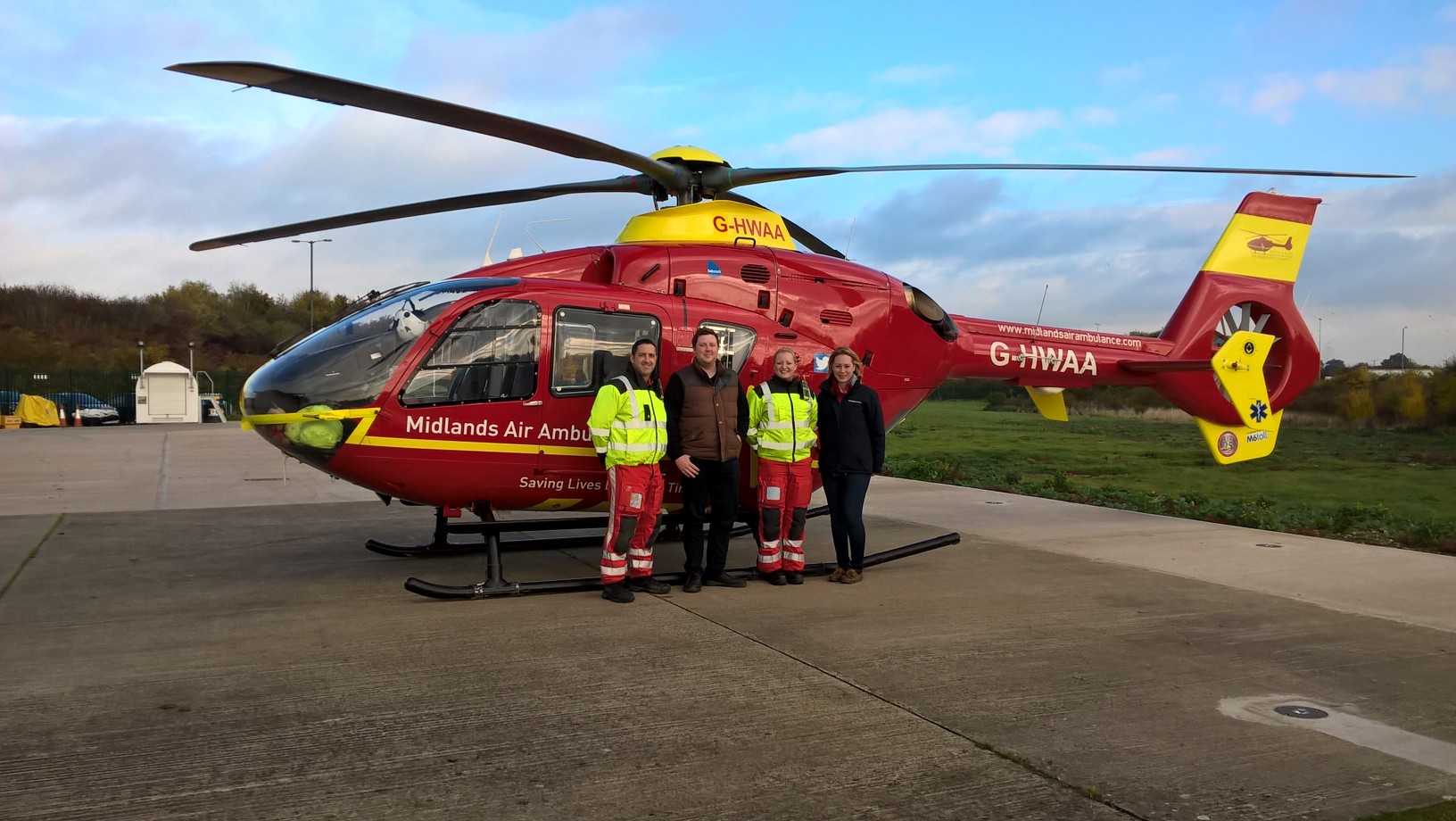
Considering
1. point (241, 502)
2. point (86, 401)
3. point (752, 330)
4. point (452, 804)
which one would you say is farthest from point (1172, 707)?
point (86, 401)

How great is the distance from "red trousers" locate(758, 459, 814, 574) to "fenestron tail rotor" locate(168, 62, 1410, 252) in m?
2.43

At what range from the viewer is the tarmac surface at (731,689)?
11.3ft

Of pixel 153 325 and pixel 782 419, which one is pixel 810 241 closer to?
pixel 782 419

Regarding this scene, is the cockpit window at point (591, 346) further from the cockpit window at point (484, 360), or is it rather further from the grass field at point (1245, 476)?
the grass field at point (1245, 476)

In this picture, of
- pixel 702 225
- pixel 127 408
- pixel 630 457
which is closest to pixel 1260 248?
pixel 702 225

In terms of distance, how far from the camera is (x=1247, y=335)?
10922 mm

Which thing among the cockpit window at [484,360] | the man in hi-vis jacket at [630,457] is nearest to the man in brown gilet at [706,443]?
the man in hi-vis jacket at [630,457]

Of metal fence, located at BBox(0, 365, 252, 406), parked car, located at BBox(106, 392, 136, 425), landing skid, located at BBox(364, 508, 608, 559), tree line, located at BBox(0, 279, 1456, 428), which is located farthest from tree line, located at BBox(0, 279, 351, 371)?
landing skid, located at BBox(364, 508, 608, 559)

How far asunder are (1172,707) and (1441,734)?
108 cm

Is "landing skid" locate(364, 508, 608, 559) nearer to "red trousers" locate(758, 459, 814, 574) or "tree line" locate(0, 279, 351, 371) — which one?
"red trousers" locate(758, 459, 814, 574)

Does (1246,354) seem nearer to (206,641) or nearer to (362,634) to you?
(362,634)

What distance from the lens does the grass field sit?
37.8 feet

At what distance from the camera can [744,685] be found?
4.73 metres

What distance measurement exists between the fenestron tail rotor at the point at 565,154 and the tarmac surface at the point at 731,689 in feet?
9.67
